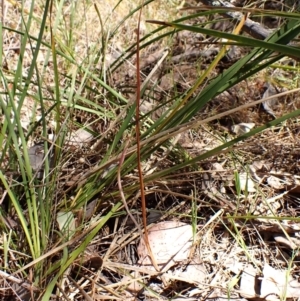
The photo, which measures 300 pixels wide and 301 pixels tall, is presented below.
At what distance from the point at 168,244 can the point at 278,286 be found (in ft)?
1.05

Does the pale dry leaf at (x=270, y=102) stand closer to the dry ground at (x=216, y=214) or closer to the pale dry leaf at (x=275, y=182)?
the dry ground at (x=216, y=214)

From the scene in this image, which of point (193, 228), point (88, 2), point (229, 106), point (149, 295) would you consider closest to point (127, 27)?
point (88, 2)

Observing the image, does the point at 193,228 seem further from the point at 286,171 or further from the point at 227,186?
the point at 286,171

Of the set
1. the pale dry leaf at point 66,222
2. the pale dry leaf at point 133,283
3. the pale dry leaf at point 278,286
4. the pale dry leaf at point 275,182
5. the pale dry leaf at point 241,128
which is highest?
the pale dry leaf at point 241,128

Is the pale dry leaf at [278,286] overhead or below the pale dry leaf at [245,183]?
below

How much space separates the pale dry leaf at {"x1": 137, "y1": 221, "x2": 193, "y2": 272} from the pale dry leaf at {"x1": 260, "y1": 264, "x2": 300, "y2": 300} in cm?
23

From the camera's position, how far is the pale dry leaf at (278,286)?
53.2 inches

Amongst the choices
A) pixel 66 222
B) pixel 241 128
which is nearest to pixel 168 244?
pixel 66 222

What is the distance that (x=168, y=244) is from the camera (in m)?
1.47

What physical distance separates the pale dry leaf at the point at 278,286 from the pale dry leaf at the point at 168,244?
0.74 ft

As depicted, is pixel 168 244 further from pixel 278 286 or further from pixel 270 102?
pixel 270 102

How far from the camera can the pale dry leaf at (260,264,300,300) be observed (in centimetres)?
Answer: 135

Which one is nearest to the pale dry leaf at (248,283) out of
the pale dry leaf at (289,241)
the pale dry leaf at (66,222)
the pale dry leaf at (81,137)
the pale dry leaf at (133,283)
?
the pale dry leaf at (289,241)

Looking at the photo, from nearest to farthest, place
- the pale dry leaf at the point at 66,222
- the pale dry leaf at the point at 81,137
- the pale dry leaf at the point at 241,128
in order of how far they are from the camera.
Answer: the pale dry leaf at the point at 66,222 → the pale dry leaf at the point at 81,137 → the pale dry leaf at the point at 241,128
